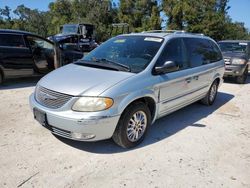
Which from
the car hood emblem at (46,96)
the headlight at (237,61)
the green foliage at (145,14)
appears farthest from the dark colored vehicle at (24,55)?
the green foliage at (145,14)

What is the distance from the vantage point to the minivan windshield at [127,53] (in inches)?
153

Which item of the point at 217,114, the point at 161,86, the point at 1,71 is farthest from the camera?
the point at 1,71

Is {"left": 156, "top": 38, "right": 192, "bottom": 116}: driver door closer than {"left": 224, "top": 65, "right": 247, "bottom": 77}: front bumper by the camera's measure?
Yes

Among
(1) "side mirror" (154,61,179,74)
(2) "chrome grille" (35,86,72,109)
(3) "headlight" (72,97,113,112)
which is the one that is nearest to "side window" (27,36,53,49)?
(2) "chrome grille" (35,86,72,109)

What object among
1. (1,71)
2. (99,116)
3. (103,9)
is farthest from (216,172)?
(103,9)

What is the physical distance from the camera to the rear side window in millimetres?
4898

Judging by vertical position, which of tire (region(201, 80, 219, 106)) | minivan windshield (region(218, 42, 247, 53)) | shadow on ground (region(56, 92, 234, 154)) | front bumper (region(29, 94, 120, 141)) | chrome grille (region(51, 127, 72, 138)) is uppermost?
minivan windshield (region(218, 42, 247, 53))

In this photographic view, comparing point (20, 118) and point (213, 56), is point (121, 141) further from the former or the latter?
point (213, 56)

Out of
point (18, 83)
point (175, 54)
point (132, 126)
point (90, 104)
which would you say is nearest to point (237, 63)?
point (175, 54)

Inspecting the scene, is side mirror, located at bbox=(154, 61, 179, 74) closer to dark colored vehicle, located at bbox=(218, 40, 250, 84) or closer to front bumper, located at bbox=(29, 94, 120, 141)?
front bumper, located at bbox=(29, 94, 120, 141)

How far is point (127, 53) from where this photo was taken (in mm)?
4215

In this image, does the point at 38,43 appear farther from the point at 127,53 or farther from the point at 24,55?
the point at 127,53

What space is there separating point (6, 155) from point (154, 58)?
8.49 feet

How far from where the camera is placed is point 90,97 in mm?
3164
